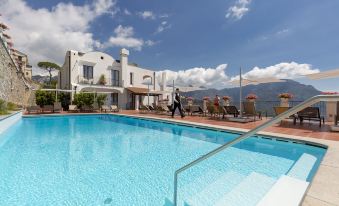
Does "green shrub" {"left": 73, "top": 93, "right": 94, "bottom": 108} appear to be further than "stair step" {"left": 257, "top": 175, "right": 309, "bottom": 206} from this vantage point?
Yes

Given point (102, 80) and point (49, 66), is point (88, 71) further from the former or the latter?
point (49, 66)

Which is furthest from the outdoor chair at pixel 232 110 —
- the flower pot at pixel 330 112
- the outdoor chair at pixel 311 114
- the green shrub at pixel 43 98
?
the green shrub at pixel 43 98

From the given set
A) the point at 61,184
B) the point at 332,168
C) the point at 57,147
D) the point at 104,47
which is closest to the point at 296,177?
the point at 332,168

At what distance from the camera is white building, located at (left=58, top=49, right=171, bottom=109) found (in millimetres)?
21781

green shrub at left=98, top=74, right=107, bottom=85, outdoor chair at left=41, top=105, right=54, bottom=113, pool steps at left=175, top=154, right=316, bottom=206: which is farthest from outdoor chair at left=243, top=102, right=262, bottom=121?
green shrub at left=98, top=74, right=107, bottom=85

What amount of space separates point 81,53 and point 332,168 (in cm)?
2493

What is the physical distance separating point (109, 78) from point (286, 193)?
24.6 meters

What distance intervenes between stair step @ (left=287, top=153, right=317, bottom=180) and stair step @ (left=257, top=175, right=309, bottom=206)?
13.6 inches

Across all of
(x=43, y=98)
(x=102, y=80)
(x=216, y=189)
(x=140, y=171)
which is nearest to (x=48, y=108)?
(x=43, y=98)

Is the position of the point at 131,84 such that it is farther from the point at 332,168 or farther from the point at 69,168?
the point at 332,168

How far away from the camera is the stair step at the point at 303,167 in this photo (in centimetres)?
371

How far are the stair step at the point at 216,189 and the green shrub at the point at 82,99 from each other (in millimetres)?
18100

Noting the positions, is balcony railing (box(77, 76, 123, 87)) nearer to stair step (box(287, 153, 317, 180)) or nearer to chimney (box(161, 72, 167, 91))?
chimney (box(161, 72, 167, 91))

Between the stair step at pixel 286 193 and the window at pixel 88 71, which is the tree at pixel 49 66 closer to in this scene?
the window at pixel 88 71
